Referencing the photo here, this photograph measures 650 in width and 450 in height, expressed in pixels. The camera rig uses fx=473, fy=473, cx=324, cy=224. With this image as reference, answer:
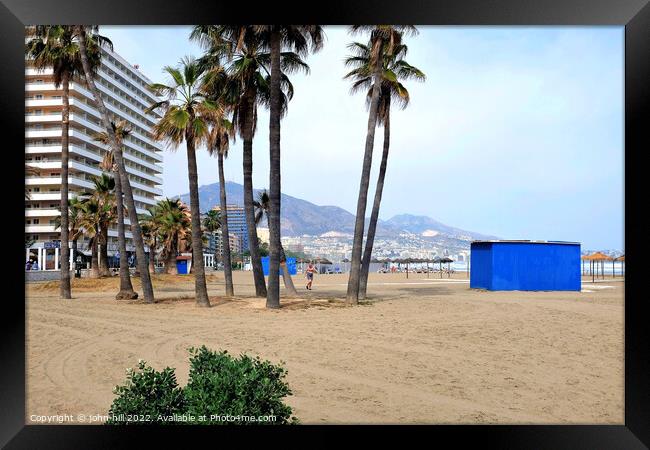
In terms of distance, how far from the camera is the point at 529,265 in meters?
25.7

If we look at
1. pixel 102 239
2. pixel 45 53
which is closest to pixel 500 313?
pixel 45 53

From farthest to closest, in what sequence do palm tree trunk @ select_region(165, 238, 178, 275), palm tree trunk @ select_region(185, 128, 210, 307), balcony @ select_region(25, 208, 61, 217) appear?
balcony @ select_region(25, 208, 61, 217) → palm tree trunk @ select_region(165, 238, 178, 275) → palm tree trunk @ select_region(185, 128, 210, 307)

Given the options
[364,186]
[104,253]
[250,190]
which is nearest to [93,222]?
[104,253]

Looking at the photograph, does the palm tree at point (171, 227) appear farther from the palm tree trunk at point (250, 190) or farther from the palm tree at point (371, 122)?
the palm tree at point (371, 122)

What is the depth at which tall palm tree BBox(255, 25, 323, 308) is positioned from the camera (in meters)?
15.6

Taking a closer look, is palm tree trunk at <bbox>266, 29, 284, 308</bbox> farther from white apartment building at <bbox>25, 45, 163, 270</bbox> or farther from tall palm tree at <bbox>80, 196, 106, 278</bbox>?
white apartment building at <bbox>25, 45, 163, 270</bbox>

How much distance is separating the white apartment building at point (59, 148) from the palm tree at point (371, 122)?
35.4 m

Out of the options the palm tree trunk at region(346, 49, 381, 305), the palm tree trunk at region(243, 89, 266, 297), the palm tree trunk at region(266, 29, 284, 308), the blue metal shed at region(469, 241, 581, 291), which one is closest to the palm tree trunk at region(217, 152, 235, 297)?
the palm tree trunk at region(243, 89, 266, 297)

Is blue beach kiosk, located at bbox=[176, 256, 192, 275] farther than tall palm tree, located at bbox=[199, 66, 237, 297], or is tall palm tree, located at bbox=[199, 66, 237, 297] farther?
blue beach kiosk, located at bbox=[176, 256, 192, 275]

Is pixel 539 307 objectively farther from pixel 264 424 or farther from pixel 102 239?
pixel 102 239

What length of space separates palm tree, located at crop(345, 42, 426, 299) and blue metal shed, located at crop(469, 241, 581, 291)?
8.99 meters
